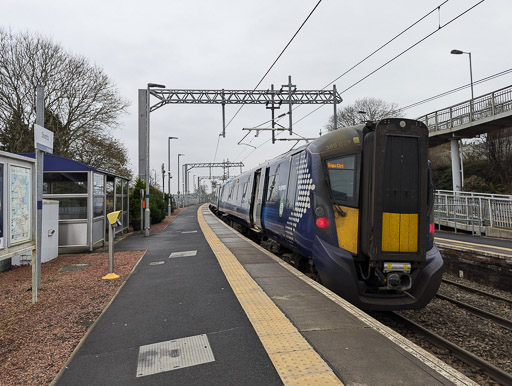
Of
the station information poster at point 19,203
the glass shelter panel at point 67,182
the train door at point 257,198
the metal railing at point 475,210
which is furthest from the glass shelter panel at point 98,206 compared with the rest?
the metal railing at point 475,210

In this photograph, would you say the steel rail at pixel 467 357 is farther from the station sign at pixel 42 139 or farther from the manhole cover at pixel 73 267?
the manhole cover at pixel 73 267

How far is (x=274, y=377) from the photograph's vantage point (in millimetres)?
2980

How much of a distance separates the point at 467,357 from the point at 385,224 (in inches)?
74.3

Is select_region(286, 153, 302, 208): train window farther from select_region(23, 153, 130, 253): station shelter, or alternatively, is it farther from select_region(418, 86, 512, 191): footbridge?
select_region(418, 86, 512, 191): footbridge

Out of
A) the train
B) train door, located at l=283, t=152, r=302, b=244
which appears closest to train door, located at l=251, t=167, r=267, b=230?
train door, located at l=283, t=152, r=302, b=244

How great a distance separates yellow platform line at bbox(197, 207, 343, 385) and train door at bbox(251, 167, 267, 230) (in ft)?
15.4

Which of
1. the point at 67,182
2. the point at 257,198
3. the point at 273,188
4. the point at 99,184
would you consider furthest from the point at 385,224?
the point at 67,182

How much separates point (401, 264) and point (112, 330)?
3.89 metres

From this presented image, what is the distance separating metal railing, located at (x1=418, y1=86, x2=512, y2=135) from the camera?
57.0ft

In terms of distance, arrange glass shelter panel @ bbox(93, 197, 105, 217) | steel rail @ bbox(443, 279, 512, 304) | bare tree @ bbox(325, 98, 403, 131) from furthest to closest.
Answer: bare tree @ bbox(325, 98, 403, 131), glass shelter panel @ bbox(93, 197, 105, 217), steel rail @ bbox(443, 279, 512, 304)

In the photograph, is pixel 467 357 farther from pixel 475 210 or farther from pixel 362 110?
pixel 362 110

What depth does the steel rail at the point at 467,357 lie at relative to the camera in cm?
388

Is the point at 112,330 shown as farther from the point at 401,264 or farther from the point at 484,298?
the point at 484,298

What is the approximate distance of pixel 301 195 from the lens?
6.48 meters
